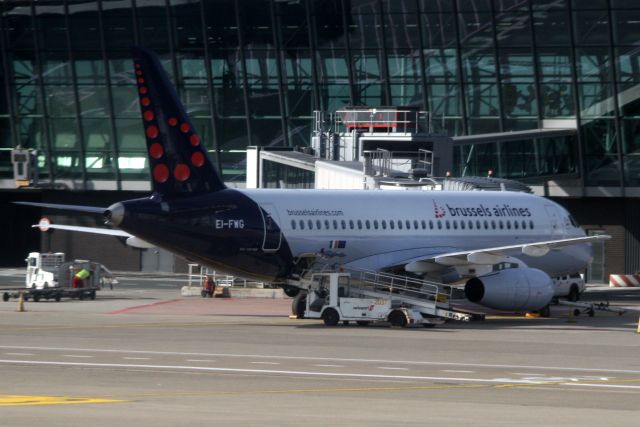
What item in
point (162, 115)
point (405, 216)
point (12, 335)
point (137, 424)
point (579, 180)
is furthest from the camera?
point (579, 180)

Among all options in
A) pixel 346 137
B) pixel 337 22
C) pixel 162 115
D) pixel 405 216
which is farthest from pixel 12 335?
pixel 337 22

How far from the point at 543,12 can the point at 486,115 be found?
→ 606cm

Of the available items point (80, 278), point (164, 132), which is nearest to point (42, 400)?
point (164, 132)

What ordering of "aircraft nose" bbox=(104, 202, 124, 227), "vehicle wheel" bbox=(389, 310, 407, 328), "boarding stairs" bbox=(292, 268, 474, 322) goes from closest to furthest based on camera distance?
1. "aircraft nose" bbox=(104, 202, 124, 227)
2. "vehicle wheel" bbox=(389, 310, 407, 328)
3. "boarding stairs" bbox=(292, 268, 474, 322)

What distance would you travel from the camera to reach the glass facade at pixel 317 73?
65188 mm

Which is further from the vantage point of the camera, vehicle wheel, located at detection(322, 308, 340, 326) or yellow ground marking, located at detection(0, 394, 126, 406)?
vehicle wheel, located at detection(322, 308, 340, 326)

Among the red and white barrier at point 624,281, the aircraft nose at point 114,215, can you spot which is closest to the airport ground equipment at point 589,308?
the aircraft nose at point 114,215

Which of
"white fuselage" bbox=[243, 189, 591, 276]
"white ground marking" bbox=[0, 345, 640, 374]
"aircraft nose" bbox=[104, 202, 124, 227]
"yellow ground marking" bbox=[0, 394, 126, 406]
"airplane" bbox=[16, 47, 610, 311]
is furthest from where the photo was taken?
"white fuselage" bbox=[243, 189, 591, 276]

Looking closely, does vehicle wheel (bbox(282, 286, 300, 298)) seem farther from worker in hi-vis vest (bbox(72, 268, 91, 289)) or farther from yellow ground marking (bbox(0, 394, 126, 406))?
yellow ground marking (bbox(0, 394, 126, 406))

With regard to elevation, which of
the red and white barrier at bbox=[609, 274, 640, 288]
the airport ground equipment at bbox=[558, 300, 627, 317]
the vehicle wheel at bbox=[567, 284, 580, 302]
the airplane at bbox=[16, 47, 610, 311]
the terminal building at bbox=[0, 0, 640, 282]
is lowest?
the airport ground equipment at bbox=[558, 300, 627, 317]

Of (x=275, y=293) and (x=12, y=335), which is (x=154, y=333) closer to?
(x=12, y=335)

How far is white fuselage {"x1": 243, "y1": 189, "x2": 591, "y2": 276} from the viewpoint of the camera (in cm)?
4100

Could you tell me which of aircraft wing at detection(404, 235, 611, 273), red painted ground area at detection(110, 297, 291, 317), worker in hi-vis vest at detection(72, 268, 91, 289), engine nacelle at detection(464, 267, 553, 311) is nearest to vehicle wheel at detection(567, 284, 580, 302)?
aircraft wing at detection(404, 235, 611, 273)

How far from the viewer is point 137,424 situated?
57.8ft
